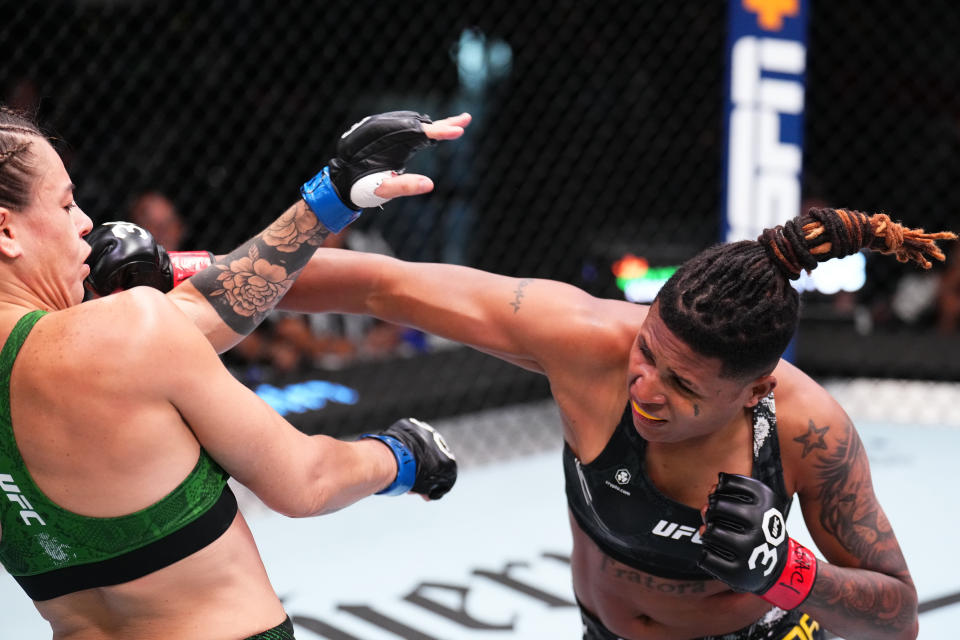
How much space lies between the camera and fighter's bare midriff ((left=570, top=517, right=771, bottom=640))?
1524 millimetres

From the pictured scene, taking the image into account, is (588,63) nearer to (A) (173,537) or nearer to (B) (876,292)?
(B) (876,292)

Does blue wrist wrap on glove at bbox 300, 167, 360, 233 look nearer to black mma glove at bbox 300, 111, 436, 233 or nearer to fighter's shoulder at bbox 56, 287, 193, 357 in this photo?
black mma glove at bbox 300, 111, 436, 233

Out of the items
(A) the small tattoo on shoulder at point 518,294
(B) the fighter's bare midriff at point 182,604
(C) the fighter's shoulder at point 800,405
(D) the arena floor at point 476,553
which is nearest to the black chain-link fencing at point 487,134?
(D) the arena floor at point 476,553

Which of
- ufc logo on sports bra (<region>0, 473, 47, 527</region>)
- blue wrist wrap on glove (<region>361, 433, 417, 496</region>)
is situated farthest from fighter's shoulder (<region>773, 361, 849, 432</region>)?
ufc logo on sports bra (<region>0, 473, 47, 527</region>)

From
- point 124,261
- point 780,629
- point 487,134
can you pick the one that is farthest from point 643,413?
point 487,134

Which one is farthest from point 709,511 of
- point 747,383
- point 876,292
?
point 876,292

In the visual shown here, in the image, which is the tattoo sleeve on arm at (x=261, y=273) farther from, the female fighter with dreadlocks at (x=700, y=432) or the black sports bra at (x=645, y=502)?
the black sports bra at (x=645, y=502)

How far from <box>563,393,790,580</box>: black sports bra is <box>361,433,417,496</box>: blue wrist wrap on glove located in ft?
0.92

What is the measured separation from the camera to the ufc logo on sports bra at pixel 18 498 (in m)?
1.05

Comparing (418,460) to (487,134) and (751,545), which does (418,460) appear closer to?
(751,545)

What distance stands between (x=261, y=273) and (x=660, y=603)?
30.6 inches

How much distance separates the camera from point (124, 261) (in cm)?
141

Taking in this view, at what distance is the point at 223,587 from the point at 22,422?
27cm

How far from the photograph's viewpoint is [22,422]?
102cm
